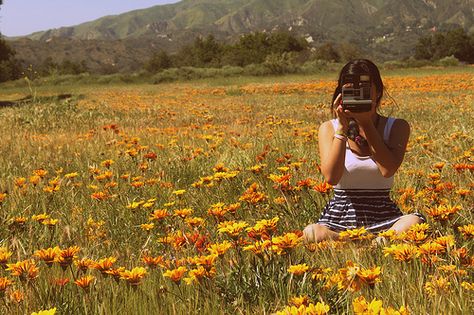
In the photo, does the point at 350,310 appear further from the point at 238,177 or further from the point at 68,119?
the point at 68,119

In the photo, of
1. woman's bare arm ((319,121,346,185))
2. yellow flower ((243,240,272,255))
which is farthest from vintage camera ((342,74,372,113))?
yellow flower ((243,240,272,255))

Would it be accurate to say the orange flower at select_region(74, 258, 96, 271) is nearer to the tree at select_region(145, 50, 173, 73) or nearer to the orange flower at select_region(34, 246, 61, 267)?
the orange flower at select_region(34, 246, 61, 267)

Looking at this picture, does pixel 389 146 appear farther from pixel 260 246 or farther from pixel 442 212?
pixel 260 246

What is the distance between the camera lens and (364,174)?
3154 mm

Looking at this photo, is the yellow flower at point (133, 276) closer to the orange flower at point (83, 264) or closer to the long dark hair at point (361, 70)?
the orange flower at point (83, 264)

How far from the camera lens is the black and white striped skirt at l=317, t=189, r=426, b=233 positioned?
9.95 ft

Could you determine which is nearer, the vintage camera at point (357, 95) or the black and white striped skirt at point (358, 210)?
the vintage camera at point (357, 95)

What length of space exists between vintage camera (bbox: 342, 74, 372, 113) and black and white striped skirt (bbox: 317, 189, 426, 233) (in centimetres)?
69

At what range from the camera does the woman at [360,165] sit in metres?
2.92

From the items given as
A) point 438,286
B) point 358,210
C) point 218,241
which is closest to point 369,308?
point 438,286

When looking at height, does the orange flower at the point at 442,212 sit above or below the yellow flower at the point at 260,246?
below

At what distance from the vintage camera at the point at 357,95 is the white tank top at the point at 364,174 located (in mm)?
534

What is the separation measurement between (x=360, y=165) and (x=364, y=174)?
0.06 metres

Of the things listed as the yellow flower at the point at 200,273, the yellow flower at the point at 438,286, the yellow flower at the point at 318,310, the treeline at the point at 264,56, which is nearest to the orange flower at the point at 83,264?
the yellow flower at the point at 200,273
